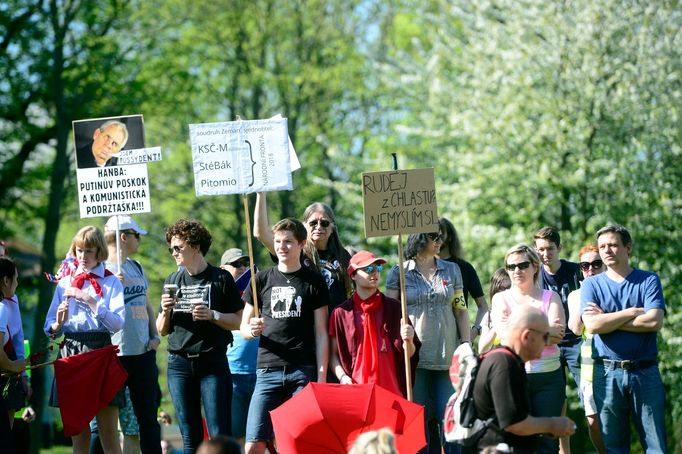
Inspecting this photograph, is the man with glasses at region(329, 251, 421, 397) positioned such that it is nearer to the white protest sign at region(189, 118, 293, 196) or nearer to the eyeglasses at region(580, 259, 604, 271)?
the white protest sign at region(189, 118, 293, 196)

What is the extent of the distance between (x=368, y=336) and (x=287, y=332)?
63 centimetres

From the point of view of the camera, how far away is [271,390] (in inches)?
341

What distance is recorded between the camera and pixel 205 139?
9.55 meters

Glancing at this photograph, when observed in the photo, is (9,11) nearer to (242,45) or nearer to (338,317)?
(242,45)

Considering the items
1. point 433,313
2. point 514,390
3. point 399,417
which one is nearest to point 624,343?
point 433,313

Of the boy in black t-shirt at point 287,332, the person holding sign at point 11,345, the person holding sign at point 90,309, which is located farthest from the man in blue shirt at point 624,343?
the person holding sign at point 11,345

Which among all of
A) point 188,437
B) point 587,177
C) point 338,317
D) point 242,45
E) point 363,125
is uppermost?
point 242,45

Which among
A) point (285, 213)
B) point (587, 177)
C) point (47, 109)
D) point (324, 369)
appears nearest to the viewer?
point (324, 369)

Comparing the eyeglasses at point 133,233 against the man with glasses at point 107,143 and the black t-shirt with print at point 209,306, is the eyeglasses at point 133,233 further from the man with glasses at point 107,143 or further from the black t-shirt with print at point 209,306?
the black t-shirt with print at point 209,306

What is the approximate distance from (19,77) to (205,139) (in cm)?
1855

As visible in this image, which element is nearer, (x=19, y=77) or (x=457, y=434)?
(x=457, y=434)

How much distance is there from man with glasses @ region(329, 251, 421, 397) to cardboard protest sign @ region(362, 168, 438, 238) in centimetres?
48

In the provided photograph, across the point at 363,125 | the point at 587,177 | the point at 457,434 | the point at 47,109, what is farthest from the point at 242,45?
the point at 457,434

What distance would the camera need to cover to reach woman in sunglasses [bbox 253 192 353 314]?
930 centimetres
